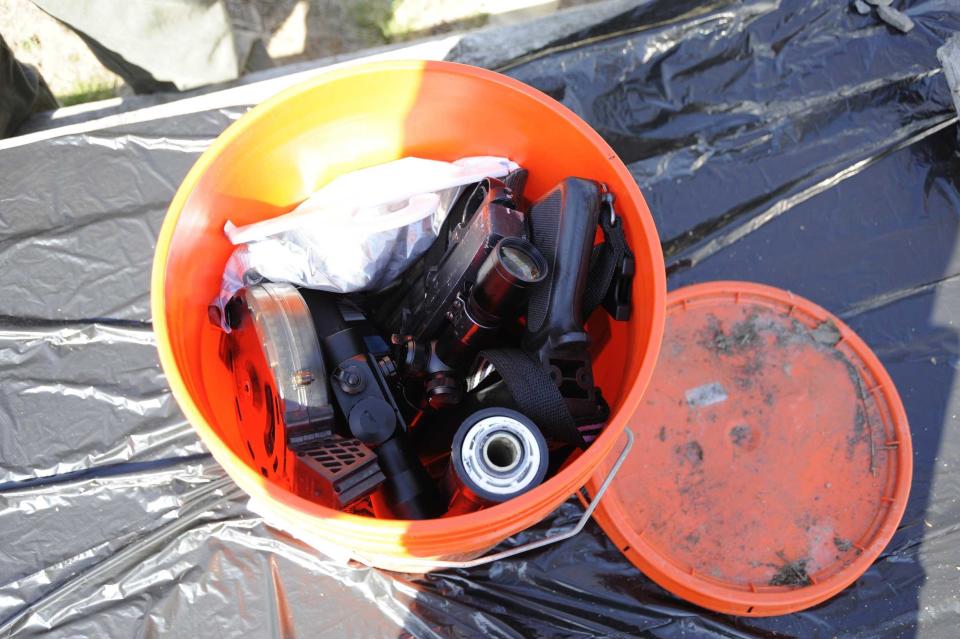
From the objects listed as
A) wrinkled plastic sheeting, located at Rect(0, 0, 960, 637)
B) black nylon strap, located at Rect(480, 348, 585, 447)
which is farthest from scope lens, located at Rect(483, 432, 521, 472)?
wrinkled plastic sheeting, located at Rect(0, 0, 960, 637)

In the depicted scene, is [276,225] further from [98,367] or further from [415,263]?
[98,367]

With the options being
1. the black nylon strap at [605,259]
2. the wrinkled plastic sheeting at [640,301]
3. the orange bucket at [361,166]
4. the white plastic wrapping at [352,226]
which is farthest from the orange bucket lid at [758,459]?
the white plastic wrapping at [352,226]

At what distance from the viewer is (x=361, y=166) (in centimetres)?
109

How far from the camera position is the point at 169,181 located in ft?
4.25

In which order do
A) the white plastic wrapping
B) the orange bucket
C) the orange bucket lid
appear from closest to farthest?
1. the orange bucket
2. the white plastic wrapping
3. the orange bucket lid

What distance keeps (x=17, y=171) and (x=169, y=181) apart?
0.27m

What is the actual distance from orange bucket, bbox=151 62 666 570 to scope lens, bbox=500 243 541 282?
14 cm

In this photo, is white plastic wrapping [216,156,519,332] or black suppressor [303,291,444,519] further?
white plastic wrapping [216,156,519,332]

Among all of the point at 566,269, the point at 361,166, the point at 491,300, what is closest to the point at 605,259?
the point at 566,269

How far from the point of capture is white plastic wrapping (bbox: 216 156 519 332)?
0.98 meters

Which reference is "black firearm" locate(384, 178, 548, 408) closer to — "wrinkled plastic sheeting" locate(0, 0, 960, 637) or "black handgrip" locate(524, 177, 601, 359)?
"black handgrip" locate(524, 177, 601, 359)

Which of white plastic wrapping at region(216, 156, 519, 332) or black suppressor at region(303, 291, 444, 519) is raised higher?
white plastic wrapping at region(216, 156, 519, 332)

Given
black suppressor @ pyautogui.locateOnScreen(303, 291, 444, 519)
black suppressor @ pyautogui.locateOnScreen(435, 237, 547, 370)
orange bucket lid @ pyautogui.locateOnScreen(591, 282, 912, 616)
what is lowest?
orange bucket lid @ pyautogui.locateOnScreen(591, 282, 912, 616)

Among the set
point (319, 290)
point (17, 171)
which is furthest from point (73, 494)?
point (17, 171)
